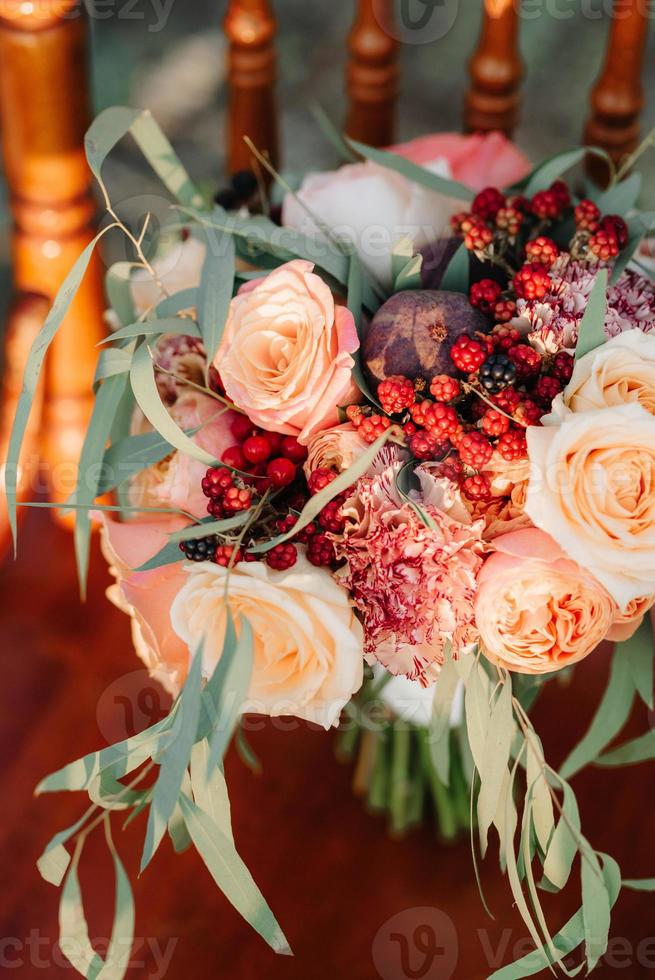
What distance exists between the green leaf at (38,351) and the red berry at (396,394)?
0.18 meters

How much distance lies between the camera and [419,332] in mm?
547

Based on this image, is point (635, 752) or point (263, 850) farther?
point (263, 850)

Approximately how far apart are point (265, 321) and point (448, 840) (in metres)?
0.45

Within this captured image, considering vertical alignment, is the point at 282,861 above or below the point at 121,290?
below

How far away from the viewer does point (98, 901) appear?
2.32ft

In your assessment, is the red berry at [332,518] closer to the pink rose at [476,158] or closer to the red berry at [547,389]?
the red berry at [547,389]

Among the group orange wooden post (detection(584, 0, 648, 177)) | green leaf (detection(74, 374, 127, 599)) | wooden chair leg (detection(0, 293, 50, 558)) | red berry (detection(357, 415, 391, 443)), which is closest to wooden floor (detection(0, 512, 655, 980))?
wooden chair leg (detection(0, 293, 50, 558))

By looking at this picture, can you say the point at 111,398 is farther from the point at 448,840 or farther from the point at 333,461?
the point at 448,840

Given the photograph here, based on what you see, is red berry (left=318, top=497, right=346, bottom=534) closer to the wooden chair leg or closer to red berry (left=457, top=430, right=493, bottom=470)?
red berry (left=457, top=430, right=493, bottom=470)

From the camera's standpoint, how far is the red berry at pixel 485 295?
1.84ft

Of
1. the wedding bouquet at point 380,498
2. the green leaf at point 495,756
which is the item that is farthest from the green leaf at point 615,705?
the green leaf at point 495,756

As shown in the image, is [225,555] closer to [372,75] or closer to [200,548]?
[200,548]

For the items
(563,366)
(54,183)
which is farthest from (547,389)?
(54,183)

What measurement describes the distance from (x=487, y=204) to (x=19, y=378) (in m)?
0.43
